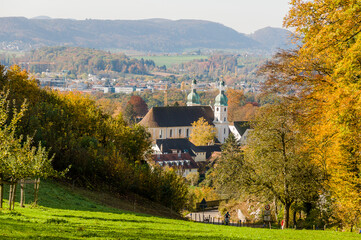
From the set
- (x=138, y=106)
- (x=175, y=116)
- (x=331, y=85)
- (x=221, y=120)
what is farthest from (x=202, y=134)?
(x=331, y=85)

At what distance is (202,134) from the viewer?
112 metres

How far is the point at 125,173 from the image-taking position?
3556 cm

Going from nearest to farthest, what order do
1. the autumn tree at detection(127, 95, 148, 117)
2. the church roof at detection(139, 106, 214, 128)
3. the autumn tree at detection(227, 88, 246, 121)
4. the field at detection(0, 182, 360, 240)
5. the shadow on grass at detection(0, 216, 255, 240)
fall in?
the shadow on grass at detection(0, 216, 255, 240), the field at detection(0, 182, 360, 240), the church roof at detection(139, 106, 214, 128), the autumn tree at detection(227, 88, 246, 121), the autumn tree at detection(127, 95, 148, 117)

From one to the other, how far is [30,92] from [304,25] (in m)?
34.7

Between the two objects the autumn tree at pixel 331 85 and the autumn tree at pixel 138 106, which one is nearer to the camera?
the autumn tree at pixel 331 85

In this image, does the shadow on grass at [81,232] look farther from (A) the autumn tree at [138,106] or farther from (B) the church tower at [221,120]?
(A) the autumn tree at [138,106]

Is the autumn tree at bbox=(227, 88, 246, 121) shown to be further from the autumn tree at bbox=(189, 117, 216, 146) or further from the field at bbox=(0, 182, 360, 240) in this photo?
the field at bbox=(0, 182, 360, 240)

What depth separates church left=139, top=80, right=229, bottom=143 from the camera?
119 meters

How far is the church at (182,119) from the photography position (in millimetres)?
118875

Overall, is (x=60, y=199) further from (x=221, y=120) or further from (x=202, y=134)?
(x=221, y=120)

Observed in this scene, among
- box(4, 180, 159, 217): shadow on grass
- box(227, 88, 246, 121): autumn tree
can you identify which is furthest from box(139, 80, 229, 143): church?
box(4, 180, 159, 217): shadow on grass

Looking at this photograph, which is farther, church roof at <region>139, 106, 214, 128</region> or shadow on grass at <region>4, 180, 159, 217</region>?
church roof at <region>139, 106, 214, 128</region>

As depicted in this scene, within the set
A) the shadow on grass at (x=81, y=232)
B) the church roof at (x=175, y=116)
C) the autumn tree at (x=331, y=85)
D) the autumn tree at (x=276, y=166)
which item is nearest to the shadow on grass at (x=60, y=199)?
the autumn tree at (x=276, y=166)

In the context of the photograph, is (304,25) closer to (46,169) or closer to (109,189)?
(46,169)
